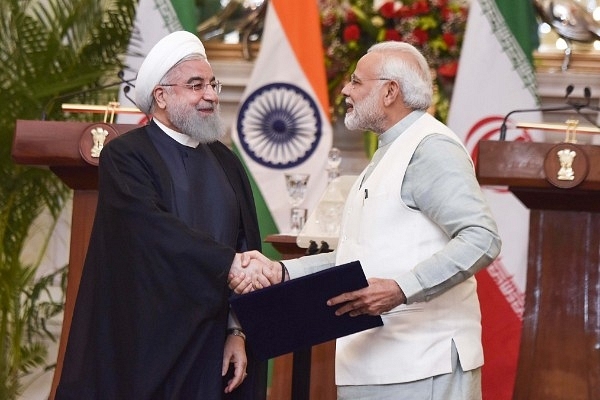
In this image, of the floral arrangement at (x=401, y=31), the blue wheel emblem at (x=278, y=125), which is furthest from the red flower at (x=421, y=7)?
the blue wheel emblem at (x=278, y=125)

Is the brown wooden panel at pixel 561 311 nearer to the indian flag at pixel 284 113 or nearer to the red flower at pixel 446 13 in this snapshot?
the indian flag at pixel 284 113

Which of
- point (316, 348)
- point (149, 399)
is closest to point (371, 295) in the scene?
point (149, 399)

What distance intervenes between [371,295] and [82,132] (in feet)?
4.92

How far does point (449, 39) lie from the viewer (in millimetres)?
6320

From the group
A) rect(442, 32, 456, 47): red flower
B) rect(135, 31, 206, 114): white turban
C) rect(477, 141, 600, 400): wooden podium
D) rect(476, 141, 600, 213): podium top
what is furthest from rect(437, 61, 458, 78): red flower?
rect(135, 31, 206, 114): white turban

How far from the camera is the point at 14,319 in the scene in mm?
5887

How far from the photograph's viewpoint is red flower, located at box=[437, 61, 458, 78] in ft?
20.7

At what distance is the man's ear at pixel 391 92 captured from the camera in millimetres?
3576

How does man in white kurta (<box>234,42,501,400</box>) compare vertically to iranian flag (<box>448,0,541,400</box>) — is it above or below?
below

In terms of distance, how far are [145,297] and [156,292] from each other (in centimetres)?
3

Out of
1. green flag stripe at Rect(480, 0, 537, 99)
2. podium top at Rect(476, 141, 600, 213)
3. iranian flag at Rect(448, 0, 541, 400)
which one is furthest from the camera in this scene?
green flag stripe at Rect(480, 0, 537, 99)

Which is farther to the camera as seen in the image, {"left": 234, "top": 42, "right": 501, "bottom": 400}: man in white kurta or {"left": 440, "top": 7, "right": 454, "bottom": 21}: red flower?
{"left": 440, "top": 7, "right": 454, "bottom": 21}: red flower

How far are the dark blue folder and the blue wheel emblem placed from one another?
279 cm

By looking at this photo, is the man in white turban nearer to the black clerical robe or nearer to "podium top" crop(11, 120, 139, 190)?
the black clerical robe
